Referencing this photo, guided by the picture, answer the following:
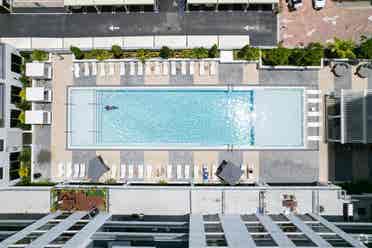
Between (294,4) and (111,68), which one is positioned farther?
(111,68)

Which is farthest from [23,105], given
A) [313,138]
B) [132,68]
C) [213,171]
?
[313,138]

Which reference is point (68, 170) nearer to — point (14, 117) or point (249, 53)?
point (14, 117)

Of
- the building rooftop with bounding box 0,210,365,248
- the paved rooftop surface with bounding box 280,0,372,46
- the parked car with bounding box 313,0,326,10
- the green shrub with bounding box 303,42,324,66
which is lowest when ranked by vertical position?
the building rooftop with bounding box 0,210,365,248

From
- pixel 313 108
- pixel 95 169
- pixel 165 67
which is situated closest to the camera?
pixel 95 169

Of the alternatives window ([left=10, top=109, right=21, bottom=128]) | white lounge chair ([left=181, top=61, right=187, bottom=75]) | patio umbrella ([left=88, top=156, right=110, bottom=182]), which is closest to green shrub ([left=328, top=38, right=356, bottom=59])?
white lounge chair ([left=181, top=61, right=187, bottom=75])

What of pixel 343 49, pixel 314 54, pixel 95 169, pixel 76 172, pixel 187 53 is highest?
pixel 343 49

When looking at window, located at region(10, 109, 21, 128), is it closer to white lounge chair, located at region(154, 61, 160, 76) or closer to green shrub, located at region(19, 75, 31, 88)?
green shrub, located at region(19, 75, 31, 88)
